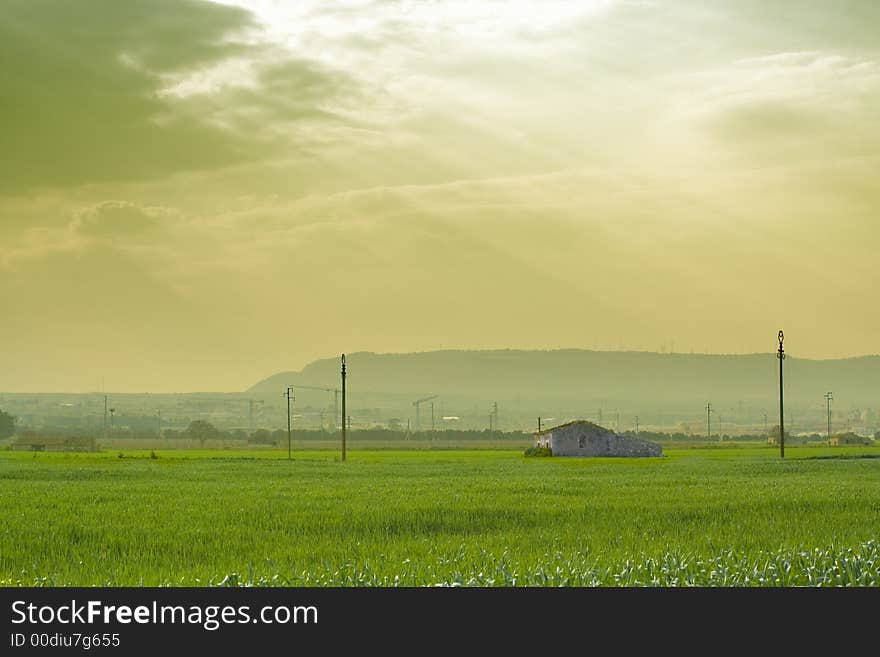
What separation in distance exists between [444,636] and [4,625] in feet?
13.7

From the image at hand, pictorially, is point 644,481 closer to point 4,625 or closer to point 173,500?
point 173,500

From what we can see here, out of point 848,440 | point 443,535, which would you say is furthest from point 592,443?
point 443,535

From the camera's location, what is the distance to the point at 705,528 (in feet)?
81.4

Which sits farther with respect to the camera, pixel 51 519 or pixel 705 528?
pixel 51 519

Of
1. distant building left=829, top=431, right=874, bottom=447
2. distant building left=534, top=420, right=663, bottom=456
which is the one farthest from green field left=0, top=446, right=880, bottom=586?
distant building left=829, top=431, right=874, bottom=447

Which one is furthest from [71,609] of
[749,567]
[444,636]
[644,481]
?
[644,481]

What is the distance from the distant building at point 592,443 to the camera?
108375 millimetres

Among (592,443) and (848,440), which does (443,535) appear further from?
(848,440)

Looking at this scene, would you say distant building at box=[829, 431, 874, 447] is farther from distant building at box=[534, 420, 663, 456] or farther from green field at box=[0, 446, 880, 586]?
green field at box=[0, 446, 880, 586]

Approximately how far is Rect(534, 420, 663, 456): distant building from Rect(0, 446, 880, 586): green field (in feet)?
213

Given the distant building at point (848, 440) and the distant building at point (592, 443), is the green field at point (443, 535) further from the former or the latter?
the distant building at point (848, 440)

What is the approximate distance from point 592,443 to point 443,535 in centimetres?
8701

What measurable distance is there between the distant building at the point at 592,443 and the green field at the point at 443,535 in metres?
64.9

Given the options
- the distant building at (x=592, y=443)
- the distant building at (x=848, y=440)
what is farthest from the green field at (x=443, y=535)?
the distant building at (x=848, y=440)
